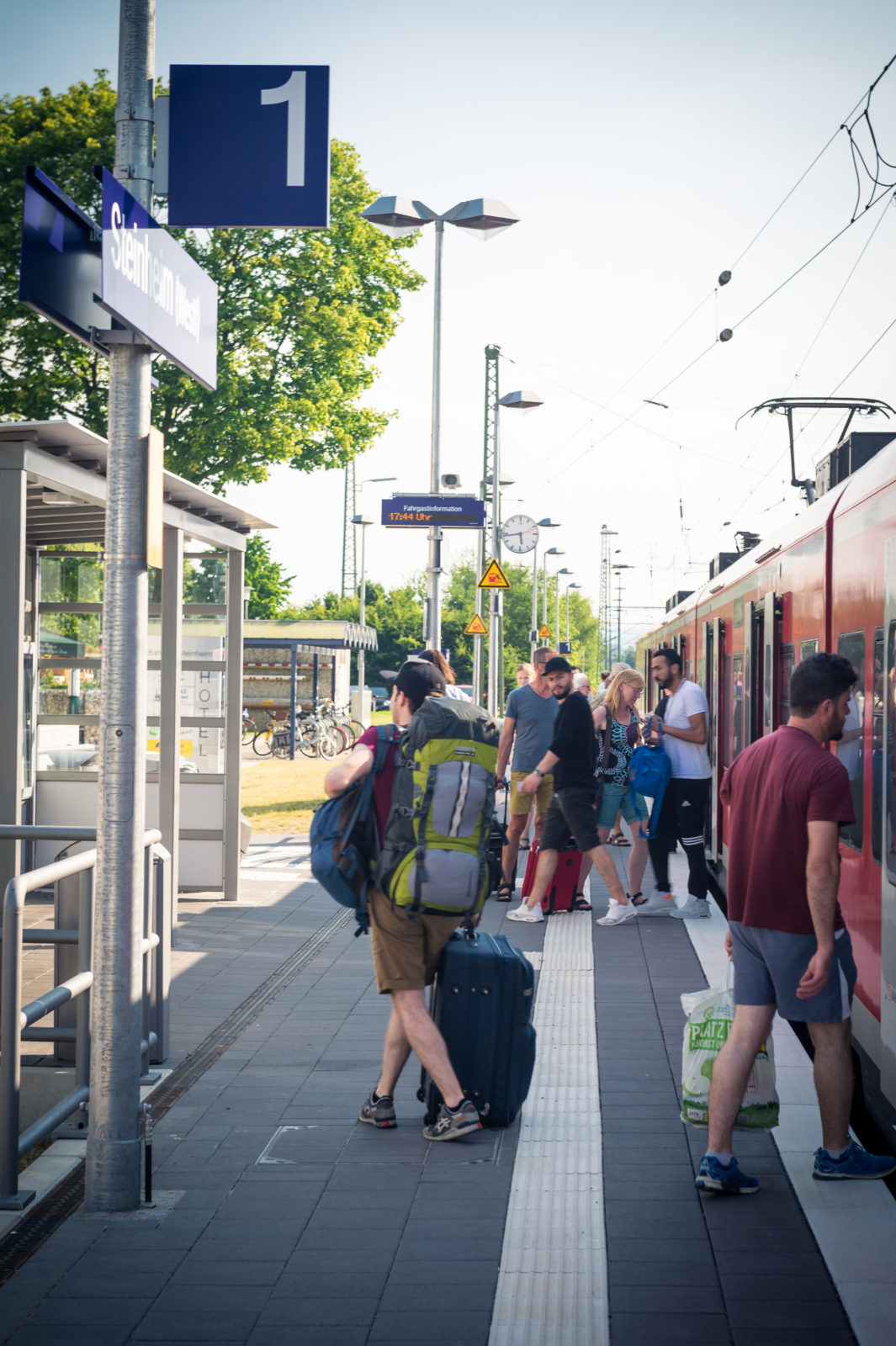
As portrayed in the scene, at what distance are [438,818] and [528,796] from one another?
529cm

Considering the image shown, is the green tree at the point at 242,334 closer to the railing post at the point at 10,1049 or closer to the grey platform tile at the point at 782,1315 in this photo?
the railing post at the point at 10,1049

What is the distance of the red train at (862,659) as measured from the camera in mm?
5027

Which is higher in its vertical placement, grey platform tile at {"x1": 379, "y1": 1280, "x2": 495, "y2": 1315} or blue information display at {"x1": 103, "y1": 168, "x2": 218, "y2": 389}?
blue information display at {"x1": 103, "y1": 168, "x2": 218, "y2": 389}

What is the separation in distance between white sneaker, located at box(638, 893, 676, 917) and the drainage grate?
2.02 meters

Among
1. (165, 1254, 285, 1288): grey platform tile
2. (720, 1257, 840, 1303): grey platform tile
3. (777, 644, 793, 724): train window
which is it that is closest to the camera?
(720, 1257, 840, 1303): grey platform tile

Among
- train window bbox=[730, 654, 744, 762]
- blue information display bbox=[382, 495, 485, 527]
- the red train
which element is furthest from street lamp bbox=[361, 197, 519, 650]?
the red train

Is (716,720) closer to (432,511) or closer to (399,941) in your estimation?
(432,511)

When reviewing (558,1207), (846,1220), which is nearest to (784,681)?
(846,1220)

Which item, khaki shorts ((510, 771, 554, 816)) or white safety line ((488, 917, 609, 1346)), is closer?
white safety line ((488, 917, 609, 1346))

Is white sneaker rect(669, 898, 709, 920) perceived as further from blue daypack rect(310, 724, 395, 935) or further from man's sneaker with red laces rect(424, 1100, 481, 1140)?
blue daypack rect(310, 724, 395, 935)

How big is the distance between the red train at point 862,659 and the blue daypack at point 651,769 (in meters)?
0.62

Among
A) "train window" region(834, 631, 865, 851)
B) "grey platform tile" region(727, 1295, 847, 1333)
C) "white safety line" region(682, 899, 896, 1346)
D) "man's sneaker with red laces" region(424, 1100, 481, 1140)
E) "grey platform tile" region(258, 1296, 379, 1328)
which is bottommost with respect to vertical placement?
"grey platform tile" region(258, 1296, 379, 1328)

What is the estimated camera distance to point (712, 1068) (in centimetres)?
470

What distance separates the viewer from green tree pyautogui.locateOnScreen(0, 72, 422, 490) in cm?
2144
